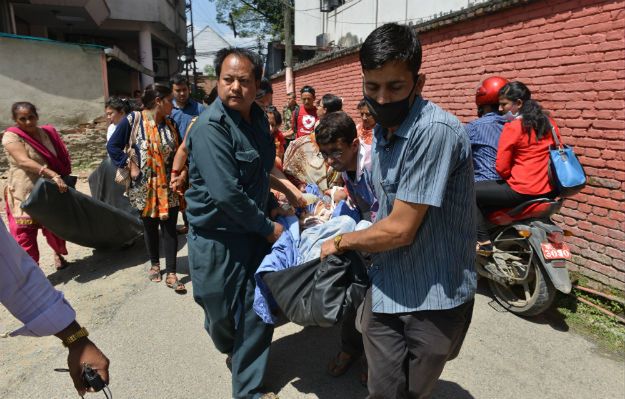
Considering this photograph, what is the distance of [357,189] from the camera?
2459 mm

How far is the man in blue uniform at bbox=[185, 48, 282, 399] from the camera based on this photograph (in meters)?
2.09

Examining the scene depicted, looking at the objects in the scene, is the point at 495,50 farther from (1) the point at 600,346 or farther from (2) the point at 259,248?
(2) the point at 259,248

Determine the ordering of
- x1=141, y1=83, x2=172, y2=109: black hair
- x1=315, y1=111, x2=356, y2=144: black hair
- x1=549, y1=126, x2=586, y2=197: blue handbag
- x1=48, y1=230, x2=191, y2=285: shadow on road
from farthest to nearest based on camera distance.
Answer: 1. x1=48, y1=230, x2=191, y2=285: shadow on road
2. x1=141, y1=83, x2=172, y2=109: black hair
3. x1=549, y1=126, x2=586, y2=197: blue handbag
4. x1=315, y1=111, x2=356, y2=144: black hair

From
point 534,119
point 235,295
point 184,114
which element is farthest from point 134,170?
point 534,119

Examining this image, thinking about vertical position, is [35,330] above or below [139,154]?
below

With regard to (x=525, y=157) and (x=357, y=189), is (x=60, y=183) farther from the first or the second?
(x=525, y=157)

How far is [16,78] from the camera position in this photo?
30.8 feet

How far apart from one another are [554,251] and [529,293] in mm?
511

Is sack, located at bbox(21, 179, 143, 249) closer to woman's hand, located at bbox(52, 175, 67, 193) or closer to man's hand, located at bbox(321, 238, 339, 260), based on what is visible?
woman's hand, located at bbox(52, 175, 67, 193)

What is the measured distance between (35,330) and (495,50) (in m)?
5.09

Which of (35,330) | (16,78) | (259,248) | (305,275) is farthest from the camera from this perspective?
(16,78)

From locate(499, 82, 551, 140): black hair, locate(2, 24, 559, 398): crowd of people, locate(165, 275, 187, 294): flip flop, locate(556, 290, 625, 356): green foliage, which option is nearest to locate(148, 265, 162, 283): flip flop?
locate(2, 24, 559, 398): crowd of people

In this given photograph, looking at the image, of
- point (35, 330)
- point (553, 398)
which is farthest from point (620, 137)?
point (35, 330)

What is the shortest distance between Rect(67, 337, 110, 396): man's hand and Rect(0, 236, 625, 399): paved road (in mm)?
1320
